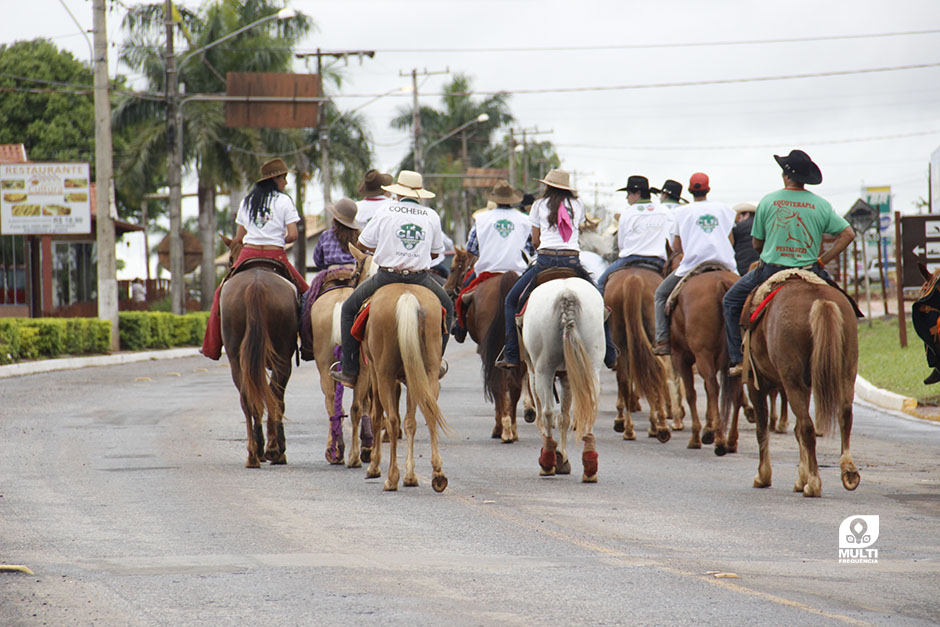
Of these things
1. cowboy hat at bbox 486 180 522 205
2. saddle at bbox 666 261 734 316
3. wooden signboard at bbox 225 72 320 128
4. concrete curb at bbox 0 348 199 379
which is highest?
wooden signboard at bbox 225 72 320 128

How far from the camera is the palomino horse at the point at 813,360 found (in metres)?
9.28

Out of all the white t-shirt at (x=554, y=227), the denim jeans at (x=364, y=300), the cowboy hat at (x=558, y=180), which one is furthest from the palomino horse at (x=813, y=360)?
the denim jeans at (x=364, y=300)

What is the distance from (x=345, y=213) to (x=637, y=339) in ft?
11.0

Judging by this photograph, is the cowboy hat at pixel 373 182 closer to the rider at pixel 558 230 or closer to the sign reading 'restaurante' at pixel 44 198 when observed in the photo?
the rider at pixel 558 230

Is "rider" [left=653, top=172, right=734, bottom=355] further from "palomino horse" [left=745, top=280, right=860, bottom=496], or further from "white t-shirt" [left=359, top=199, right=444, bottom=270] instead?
"white t-shirt" [left=359, top=199, right=444, bottom=270]

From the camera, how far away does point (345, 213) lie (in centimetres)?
1200

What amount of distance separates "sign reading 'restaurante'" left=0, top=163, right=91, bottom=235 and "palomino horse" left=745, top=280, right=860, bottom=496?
29222 millimetres

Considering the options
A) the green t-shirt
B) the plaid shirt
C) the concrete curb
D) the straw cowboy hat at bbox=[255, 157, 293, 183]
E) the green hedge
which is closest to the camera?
the green t-shirt

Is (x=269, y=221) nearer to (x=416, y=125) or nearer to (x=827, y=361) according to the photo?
(x=827, y=361)

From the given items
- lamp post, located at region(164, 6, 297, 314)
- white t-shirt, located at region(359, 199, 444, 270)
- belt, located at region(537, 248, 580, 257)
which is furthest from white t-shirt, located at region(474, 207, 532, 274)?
lamp post, located at region(164, 6, 297, 314)

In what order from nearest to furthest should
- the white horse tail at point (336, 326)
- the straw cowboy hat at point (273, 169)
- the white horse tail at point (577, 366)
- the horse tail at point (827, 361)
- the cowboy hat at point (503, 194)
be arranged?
1. the horse tail at point (827, 361)
2. the white horse tail at point (577, 366)
3. the white horse tail at point (336, 326)
4. the straw cowboy hat at point (273, 169)
5. the cowboy hat at point (503, 194)

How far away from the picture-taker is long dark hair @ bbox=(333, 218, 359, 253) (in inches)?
475

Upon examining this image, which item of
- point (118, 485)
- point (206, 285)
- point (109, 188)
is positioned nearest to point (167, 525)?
point (118, 485)

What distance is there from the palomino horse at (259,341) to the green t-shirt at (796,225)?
4.21 metres
